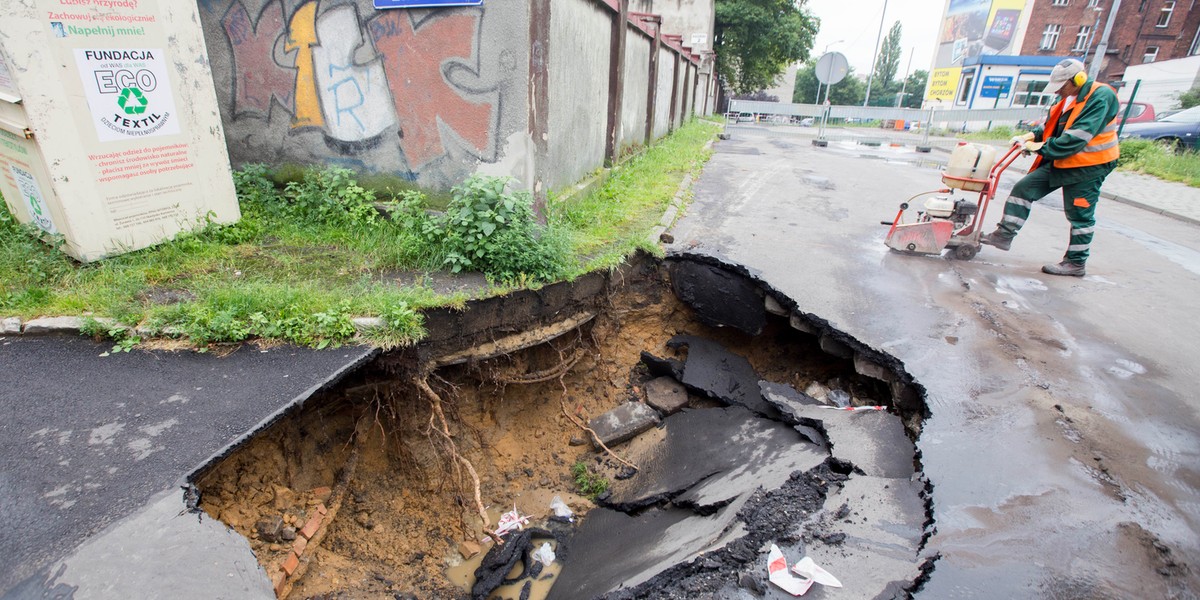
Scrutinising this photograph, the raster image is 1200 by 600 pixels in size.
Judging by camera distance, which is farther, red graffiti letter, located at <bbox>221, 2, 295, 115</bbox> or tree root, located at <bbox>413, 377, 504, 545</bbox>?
red graffiti letter, located at <bbox>221, 2, 295, 115</bbox>

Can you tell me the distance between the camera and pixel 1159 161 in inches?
498

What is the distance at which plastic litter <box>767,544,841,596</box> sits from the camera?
7.90 feet

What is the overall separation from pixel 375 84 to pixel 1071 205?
6677 mm

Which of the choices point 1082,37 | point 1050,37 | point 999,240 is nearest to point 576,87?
point 999,240

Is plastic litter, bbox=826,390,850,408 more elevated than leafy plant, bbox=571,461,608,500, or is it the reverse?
plastic litter, bbox=826,390,850,408

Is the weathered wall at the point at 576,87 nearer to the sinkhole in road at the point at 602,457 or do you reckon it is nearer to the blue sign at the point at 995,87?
the sinkhole in road at the point at 602,457

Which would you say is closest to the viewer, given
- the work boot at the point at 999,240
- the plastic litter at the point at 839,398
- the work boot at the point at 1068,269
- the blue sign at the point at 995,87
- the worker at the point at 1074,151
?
the plastic litter at the point at 839,398

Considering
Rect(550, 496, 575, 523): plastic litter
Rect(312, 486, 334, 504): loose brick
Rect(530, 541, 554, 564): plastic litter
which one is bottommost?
Rect(530, 541, 554, 564): plastic litter

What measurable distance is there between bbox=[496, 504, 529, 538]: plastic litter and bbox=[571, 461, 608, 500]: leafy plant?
530 mm

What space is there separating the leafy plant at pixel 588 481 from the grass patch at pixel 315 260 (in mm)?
1653

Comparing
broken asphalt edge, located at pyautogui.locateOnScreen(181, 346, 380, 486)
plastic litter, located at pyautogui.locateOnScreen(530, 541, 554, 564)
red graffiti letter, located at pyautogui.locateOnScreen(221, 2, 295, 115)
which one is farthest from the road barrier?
broken asphalt edge, located at pyautogui.locateOnScreen(181, 346, 380, 486)

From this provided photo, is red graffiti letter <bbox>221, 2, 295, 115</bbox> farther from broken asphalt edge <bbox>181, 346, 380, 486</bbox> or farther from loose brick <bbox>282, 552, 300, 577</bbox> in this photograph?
loose brick <bbox>282, 552, 300, 577</bbox>

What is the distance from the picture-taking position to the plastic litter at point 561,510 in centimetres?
459

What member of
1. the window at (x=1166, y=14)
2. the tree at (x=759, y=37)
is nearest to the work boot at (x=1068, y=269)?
the tree at (x=759, y=37)
